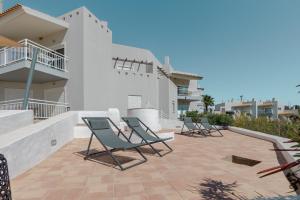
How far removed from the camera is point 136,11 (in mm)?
15953

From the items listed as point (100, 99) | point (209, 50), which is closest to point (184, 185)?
point (100, 99)

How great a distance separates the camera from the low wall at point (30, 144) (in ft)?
12.7

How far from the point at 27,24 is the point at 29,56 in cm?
262

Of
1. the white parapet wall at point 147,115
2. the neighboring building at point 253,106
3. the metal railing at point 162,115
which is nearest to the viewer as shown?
the white parapet wall at point 147,115

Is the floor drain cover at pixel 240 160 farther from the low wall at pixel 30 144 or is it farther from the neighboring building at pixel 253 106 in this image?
the neighboring building at pixel 253 106

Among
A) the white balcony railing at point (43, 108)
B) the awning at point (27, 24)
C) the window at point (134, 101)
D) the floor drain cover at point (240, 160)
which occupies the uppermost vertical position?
the awning at point (27, 24)

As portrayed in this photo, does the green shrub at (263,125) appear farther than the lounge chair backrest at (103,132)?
Yes

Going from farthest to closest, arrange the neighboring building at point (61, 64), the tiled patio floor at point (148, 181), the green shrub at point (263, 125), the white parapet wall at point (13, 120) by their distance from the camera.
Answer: the neighboring building at point (61, 64) < the green shrub at point (263, 125) < the white parapet wall at point (13, 120) < the tiled patio floor at point (148, 181)

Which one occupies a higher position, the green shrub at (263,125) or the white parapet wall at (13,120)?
the white parapet wall at (13,120)

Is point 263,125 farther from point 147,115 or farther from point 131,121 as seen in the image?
point 131,121

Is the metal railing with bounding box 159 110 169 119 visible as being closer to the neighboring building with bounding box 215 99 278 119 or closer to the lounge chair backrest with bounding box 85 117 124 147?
the lounge chair backrest with bounding box 85 117 124 147

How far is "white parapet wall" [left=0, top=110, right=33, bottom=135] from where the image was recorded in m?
6.13

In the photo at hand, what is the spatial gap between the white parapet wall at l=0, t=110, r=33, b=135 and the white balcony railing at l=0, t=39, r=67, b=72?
16.2ft

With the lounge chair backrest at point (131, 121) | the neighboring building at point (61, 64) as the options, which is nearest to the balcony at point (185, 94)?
the neighboring building at point (61, 64)
